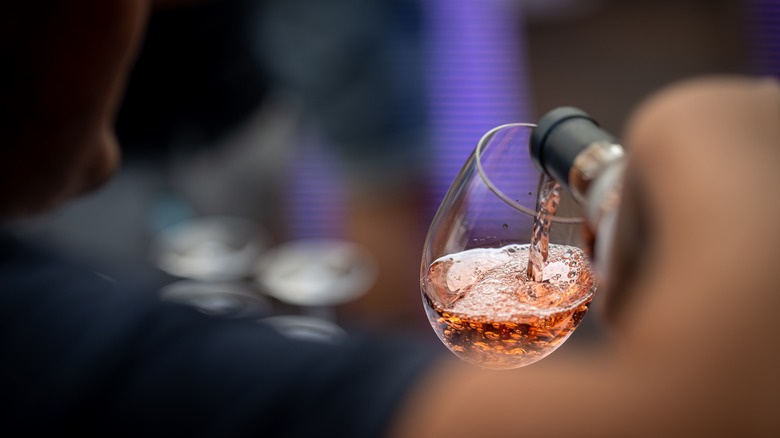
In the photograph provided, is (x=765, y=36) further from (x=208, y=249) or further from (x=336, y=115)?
(x=208, y=249)

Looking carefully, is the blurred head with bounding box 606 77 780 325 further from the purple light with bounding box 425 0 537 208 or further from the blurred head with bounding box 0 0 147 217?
the purple light with bounding box 425 0 537 208

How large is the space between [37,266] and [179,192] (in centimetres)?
112

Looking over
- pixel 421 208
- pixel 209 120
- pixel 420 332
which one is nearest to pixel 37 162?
pixel 420 332

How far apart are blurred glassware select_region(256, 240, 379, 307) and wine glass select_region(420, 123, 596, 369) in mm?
1284

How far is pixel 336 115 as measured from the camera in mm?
2221

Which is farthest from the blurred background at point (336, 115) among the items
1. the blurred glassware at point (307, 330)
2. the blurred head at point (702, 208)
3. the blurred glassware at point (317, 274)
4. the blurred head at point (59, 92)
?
the blurred head at point (702, 208)

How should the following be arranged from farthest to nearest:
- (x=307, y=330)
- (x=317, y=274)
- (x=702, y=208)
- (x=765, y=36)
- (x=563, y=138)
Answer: (x=765, y=36) → (x=317, y=274) → (x=307, y=330) → (x=702, y=208) → (x=563, y=138)

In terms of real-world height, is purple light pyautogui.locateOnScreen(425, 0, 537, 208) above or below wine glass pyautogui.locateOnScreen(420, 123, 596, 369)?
below

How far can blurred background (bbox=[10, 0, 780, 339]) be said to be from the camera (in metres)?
1.74

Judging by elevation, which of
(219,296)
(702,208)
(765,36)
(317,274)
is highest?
(702,208)

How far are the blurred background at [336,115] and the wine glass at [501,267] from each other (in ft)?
3.09

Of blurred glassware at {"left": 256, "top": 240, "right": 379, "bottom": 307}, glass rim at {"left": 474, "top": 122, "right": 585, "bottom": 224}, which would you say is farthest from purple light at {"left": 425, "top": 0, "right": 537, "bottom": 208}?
glass rim at {"left": 474, "top": 122, "right": 585, "bottom": 224}

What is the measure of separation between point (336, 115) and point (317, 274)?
2.05 ft

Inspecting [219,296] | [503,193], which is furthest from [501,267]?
[219,296]
